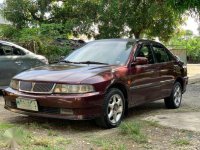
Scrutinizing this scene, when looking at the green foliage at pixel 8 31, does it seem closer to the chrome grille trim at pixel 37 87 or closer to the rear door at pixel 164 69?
the rear door at pixel 164 69

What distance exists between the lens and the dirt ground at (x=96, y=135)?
233 inches

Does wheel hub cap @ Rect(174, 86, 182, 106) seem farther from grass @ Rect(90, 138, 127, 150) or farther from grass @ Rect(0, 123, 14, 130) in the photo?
grass @ Rect(0, 123, 14, 130)

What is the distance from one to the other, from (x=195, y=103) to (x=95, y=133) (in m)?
4.14

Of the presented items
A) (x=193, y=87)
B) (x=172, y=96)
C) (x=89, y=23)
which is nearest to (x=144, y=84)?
(x=172, y=96)

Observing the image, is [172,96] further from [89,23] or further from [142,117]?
[89,23]

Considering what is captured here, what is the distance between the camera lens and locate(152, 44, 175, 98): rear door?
8758 millimetres

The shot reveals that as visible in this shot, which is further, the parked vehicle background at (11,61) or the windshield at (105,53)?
the parked vehicle background at (11,61)

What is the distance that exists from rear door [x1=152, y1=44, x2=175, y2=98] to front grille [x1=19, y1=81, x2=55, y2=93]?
2700mm

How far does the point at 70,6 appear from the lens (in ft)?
69.2

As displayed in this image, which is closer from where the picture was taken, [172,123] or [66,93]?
[66,93]

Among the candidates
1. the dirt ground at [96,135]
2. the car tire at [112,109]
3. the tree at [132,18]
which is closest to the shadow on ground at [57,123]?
the dirt ground at [96,135]

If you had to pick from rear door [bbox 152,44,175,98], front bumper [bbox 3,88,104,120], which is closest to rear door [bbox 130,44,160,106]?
rear door [bbox 152,44,175,98]

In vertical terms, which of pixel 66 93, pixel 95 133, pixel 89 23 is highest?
pixel 89 23

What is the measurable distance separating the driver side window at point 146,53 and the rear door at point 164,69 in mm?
178
